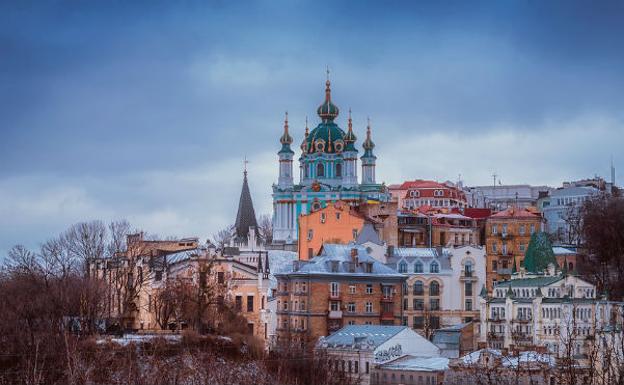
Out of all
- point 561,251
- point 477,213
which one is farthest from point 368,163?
point 561,251

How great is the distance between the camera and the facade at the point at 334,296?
6731 centimetres

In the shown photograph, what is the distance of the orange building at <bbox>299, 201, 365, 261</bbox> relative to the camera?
285 ft

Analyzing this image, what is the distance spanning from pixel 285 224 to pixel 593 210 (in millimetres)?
33851

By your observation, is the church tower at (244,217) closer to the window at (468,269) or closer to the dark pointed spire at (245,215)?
the dark pointed spire at (245,215)

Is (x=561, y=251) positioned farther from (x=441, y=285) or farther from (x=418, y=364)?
(x=418, y=364)

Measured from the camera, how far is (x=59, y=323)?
189 feet

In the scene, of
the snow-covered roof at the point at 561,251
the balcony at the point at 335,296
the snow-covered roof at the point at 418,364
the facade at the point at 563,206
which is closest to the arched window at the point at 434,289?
the balcony at the point at 335,296

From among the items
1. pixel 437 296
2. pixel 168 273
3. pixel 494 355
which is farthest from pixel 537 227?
pixel 494 355

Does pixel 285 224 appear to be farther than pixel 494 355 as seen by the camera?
Yes

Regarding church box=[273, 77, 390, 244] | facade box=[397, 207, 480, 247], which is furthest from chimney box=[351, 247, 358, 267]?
church box=[273, 77, 390, 244]

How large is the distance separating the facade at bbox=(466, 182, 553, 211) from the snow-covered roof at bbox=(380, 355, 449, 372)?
8335 cm

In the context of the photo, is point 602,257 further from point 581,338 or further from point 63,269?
point 63,269

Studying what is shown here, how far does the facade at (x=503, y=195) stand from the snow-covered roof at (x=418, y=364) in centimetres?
8335

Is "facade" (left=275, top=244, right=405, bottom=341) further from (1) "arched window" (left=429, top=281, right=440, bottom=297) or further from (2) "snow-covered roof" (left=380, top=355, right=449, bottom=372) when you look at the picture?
(1) "arched window" (left=429, top=281, right=440, bottom=297)
